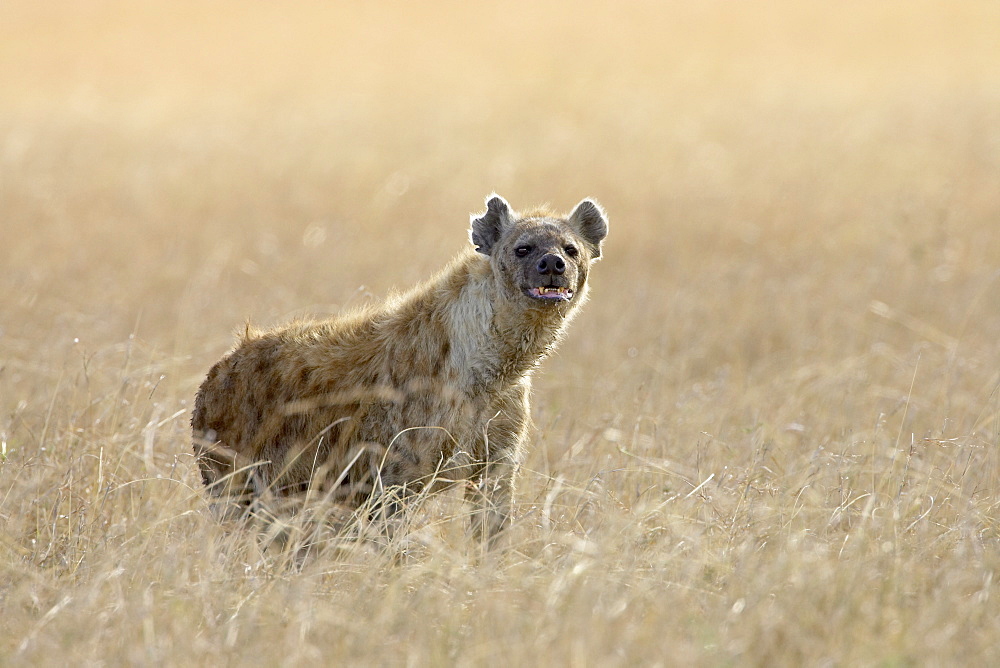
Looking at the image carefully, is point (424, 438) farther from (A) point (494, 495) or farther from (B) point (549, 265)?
(B) point (549, 265)

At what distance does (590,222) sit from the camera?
208 inches

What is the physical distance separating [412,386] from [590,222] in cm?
125

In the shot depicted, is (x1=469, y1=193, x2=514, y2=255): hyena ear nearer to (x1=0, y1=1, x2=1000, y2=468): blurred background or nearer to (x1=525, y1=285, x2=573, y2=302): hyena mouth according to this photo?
(x1=525, y1=285, x2=573, y2=302): hyena mouth

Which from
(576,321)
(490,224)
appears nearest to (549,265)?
(490,224)

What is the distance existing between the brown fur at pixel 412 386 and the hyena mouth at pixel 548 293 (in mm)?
13

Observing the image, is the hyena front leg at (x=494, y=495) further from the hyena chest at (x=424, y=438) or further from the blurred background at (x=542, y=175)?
the blurred background at (x=542, y=175)

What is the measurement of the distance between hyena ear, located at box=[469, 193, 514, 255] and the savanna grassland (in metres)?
1.01

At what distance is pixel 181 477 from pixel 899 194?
7708 millimetres

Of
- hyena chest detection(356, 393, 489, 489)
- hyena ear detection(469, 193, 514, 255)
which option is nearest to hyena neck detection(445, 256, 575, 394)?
hyena chest detection(356, 393, 489, 489)

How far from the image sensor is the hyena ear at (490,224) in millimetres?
4980

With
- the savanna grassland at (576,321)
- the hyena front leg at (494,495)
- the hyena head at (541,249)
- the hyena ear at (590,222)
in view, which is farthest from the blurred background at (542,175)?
the hyena front leg at (494,495)

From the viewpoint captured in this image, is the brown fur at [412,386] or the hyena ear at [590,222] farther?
the hyena ear at [590,222]

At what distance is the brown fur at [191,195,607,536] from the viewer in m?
4.49

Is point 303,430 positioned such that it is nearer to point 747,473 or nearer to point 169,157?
point 747,473
